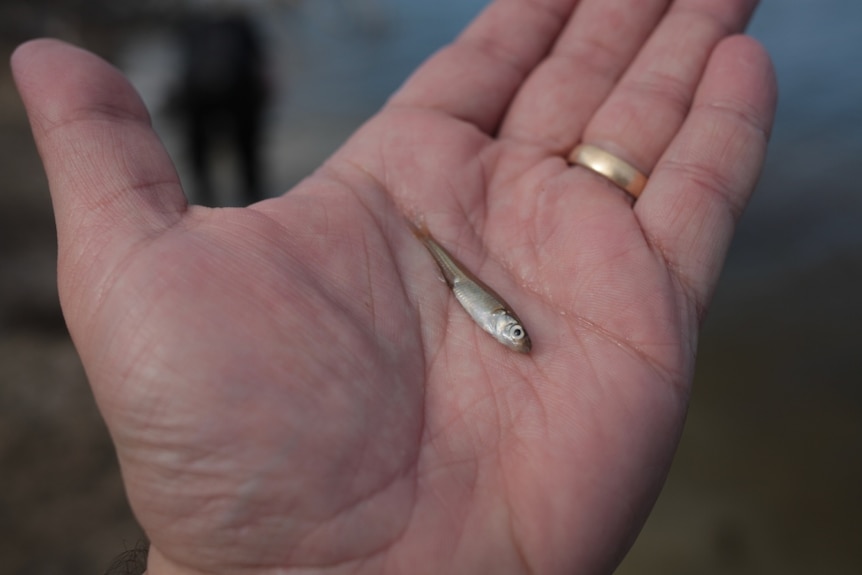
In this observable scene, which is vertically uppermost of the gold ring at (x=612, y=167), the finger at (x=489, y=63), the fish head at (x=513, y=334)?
the finger at (x=489, y=63)

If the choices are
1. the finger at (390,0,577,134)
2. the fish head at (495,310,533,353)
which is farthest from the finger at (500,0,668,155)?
the fish head at (495,310,533,353)

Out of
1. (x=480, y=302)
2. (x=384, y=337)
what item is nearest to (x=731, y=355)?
(x=480, y=302)

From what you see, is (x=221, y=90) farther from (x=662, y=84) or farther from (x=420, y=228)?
(x=662, y=84)

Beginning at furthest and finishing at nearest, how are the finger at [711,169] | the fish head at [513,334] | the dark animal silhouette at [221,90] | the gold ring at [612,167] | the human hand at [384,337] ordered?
the dark animal silhouette at [221,90] → the gold ring at [612,167] → the finger at [711,169] → the fish head at [513,334] → the human hand at [384,337]

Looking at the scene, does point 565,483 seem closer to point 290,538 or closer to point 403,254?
point 290,538

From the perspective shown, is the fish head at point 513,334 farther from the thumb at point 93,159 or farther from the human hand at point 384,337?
the thumb at point 93,159

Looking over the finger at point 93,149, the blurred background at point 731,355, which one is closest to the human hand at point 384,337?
the finger at point 93,149

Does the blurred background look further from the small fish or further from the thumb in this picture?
the small fish
